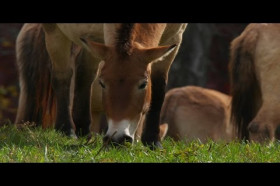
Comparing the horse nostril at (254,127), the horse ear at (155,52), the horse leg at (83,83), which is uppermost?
the horse ear at (155,52)

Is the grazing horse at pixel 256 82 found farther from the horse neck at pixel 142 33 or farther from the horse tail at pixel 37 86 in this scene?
the horse tail at pixel 37 86

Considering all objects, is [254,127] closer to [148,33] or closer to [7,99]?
[148,33]

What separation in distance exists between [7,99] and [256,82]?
23.4 feet

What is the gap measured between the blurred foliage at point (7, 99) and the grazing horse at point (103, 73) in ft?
14.8

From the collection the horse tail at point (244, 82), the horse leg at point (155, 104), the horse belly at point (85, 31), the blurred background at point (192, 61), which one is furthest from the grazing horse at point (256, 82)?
the blurred background at point (192, 61)

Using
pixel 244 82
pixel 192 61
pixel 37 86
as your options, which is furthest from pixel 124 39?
pixel 192 61

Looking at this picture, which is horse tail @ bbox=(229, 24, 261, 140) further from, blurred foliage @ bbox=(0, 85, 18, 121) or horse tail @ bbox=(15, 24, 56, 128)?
blurred foliage @ bbox=(0, 85, 18, 121)

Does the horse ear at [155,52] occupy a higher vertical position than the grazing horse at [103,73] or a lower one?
higher

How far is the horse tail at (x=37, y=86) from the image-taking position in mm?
9250

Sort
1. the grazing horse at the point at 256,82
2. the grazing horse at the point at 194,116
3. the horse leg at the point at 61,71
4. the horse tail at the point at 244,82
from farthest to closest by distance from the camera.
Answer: the grazing horse at the point at 194,116 < the horse tail at the point at 244,82 < the grazing horse at the point at 256,82 < the horse leg at the point at 61,71

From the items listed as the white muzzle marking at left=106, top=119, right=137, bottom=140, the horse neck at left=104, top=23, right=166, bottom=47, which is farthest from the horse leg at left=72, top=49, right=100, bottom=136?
the white muzzle marking at left=106, top=119, right=137, bottom=140

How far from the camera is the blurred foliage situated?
14.4 metres

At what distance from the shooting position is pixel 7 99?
49.7ft
